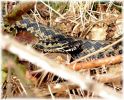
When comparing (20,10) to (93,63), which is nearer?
(20,10)

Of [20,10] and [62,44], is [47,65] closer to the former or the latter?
[20,10]

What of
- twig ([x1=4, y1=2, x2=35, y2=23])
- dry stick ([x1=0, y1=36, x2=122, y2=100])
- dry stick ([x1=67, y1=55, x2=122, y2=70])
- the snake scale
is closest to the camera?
dry stick ([x1=0, y1=36, x2=122, y2=100])

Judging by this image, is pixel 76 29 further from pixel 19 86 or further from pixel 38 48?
pixel 19 86

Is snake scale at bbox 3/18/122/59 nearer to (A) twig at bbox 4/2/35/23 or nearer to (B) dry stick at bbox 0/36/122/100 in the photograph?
(A) twig at bbox 4/2/35/23

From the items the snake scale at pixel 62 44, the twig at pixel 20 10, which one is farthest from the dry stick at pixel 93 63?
the snake scale at pixel 62 44

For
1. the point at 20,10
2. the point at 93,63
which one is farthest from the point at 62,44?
the point at 20,10

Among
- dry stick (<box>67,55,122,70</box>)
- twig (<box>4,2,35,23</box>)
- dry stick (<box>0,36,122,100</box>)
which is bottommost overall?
dry stick (<box>67,55,122,70</box>)

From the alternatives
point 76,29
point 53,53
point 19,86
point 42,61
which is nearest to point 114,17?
point 76,29

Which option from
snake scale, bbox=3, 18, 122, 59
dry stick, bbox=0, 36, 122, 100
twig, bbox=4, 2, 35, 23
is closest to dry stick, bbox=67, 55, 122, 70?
twig, bbox=4, 2, 35, 23
